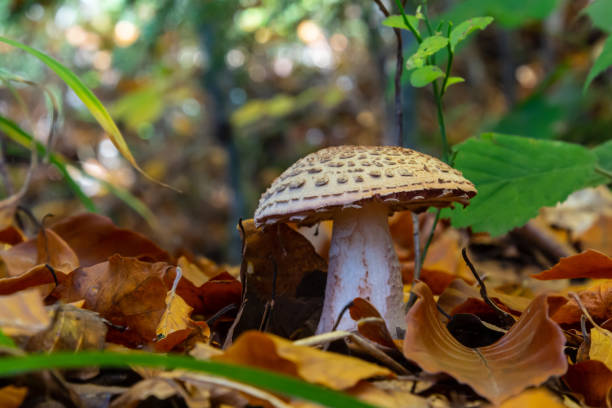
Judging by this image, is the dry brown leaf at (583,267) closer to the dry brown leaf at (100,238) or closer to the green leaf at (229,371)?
Answer: the green leaf at (229,371)

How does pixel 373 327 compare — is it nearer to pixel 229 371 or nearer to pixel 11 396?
pixel 229 371

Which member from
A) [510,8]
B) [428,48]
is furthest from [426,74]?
[510,8]

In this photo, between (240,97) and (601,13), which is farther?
(240,97)

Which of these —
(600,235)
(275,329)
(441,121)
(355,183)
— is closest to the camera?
(355,183)

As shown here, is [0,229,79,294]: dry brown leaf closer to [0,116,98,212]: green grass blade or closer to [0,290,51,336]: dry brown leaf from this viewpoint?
[0,116,98,212]: green grass blade

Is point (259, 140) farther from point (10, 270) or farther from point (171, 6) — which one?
point (10, 270)

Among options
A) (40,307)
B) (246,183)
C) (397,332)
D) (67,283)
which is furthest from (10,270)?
(246,183)
